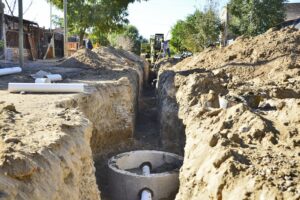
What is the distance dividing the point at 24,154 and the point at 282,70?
9.37 meters

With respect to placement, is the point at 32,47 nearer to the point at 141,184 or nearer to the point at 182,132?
the point at 182,132

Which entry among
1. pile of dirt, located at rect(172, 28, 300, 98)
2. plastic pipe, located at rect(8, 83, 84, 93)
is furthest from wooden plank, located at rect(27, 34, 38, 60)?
plastic pipe, located at rect(8, 83, 84, 93)

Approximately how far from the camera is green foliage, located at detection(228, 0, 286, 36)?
21750mm

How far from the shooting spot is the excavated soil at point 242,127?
4.51 meters

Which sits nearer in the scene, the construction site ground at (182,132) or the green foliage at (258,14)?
the construction site ground at (182,132)

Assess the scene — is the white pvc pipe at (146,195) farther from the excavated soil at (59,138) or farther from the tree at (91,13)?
the tree at (91,13)

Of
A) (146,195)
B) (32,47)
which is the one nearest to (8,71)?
(146,195)

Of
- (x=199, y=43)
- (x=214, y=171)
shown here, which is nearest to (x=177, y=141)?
(x=214, y=171)

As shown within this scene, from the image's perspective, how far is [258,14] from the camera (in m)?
22.2

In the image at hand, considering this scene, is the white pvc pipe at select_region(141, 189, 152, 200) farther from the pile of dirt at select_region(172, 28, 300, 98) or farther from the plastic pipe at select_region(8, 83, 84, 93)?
the pile of dirt at select_region(172, 28, 300, 98)

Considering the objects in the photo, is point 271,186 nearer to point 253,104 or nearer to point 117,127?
point 253,104

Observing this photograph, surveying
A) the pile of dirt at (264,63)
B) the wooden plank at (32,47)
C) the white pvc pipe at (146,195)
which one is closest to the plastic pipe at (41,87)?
the white pvc pipe at (146,195)

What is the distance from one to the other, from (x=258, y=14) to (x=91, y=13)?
10182mm

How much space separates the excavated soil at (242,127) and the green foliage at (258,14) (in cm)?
854
